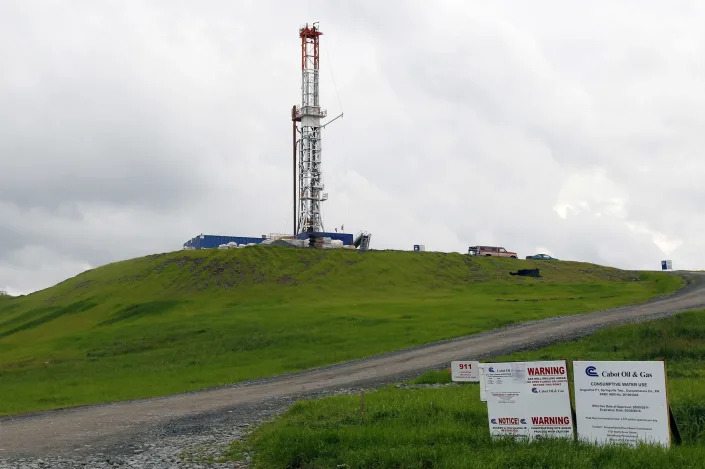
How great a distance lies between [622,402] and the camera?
12078 millimetres

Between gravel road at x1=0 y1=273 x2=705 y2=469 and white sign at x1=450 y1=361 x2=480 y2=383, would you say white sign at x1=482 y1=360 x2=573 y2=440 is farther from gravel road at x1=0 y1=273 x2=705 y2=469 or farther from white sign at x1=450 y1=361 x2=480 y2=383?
gravel road at x1=0 y1=273 x2=705 y2=469

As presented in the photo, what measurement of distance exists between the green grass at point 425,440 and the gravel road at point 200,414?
4.59 feet

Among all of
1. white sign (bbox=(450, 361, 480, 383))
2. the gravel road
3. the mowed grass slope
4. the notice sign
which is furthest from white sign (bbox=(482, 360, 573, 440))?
the mowed grass slope

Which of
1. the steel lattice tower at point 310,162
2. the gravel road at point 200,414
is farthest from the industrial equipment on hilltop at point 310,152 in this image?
the gravel road at point 200,414

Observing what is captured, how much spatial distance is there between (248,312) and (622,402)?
45092mm

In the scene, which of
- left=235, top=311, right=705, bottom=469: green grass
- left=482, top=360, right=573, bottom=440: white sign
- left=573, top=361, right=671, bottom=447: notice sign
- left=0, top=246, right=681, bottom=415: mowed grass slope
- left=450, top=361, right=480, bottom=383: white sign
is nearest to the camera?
left=235, top=311, right=705, bottom=469: green grass

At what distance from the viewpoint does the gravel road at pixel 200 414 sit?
14.8 metres

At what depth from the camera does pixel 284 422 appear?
1656 cm

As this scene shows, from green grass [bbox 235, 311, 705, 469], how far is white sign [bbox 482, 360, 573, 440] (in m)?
0.40

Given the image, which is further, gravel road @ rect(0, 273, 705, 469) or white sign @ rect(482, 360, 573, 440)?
gravel road @ rect(0, 273, 705, 469)

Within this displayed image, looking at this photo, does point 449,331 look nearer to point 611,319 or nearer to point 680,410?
point 611,319

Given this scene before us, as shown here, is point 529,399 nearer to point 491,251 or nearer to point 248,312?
point 248,312

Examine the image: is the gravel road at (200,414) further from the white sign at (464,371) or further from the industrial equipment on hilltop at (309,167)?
the industrial equipment on hilltop at (309,167)

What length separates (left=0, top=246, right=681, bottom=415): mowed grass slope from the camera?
1393 inches
